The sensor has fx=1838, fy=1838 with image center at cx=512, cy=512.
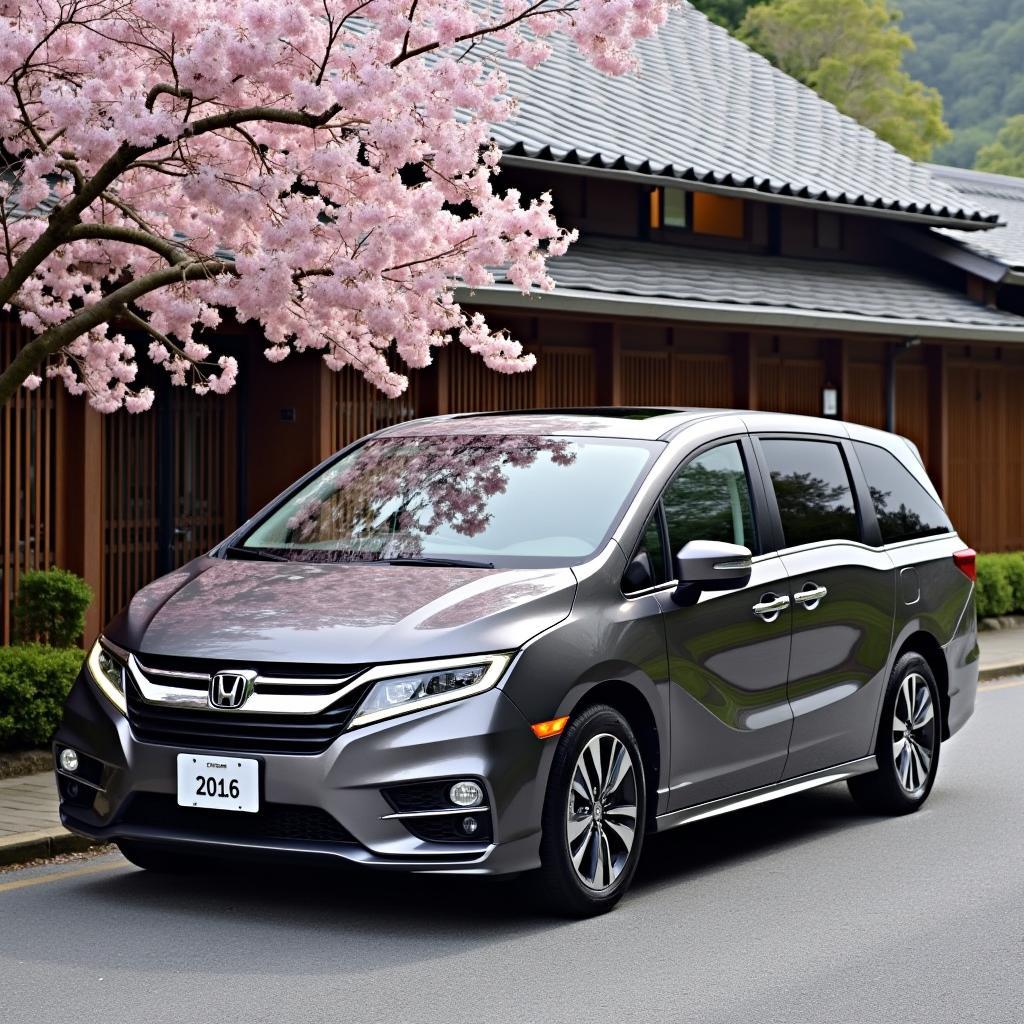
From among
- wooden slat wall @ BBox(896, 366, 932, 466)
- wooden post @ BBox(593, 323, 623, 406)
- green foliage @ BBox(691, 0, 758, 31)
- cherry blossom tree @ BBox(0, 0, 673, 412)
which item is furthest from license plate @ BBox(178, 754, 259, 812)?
green foliage @ BBox(691, 0, 758, 31)

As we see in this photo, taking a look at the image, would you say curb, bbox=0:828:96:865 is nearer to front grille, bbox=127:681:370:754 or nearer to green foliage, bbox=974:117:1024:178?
front grille, bbox=127:681:370:754

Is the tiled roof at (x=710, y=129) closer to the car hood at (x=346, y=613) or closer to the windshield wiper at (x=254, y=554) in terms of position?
the windshield wiper at (x=254, y=554)

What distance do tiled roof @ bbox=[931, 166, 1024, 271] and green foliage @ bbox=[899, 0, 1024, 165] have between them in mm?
54633

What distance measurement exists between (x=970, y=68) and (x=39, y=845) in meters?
85.6

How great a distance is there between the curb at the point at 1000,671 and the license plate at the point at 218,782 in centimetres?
986

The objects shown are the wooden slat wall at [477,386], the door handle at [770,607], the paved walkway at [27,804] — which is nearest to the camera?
the door handle at [770,607]

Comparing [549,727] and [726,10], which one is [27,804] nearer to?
[549,727]

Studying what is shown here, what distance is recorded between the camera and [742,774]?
754 cm

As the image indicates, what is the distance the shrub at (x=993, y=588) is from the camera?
18812mm

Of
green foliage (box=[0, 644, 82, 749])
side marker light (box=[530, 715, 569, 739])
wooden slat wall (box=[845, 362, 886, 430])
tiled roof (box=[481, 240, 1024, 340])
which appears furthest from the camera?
wooden slat wall (box=[845, 362, 886, 430])

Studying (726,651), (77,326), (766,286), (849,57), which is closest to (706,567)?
(726,651)

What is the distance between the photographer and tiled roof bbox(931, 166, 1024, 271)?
2217 centimetres

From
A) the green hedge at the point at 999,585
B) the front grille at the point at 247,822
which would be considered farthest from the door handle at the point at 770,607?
the green hedge at the point at 999,585

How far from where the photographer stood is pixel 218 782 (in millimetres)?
6285
